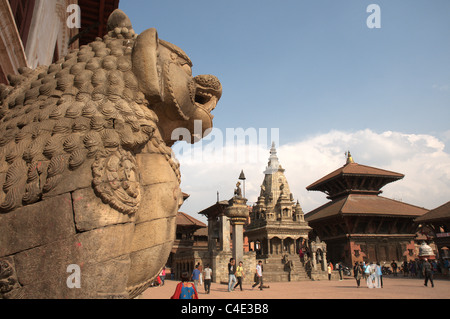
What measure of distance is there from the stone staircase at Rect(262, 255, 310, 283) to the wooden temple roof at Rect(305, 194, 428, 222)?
640 centimetres

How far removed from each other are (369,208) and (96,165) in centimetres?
2869

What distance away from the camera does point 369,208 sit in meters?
27.2

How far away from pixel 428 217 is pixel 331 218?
25.0 ft

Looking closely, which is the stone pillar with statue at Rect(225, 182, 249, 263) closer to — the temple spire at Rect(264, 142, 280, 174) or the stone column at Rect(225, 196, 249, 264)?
the stone column at Rect(225, 196, 249, 264)

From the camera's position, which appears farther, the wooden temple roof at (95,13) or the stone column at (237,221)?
the stone column at (237,221)

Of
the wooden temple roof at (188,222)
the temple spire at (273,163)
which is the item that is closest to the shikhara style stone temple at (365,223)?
the temple spire at (273,163)

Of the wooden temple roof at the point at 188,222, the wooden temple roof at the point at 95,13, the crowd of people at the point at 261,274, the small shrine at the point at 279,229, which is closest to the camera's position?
the crowd of people at the point at 261,274

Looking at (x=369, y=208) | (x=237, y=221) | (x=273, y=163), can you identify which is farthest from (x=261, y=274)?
(x=273, y=163)

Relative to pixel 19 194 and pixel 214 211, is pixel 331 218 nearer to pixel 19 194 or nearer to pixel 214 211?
pixel 214 211

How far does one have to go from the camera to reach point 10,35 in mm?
4055

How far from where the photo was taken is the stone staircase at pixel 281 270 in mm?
19953

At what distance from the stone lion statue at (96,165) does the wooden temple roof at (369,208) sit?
25.5m

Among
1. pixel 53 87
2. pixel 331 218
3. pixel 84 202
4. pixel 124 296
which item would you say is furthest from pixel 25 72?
pixel 331 218

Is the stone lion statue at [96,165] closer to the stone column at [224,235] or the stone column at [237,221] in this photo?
the stone column at [237,221]
